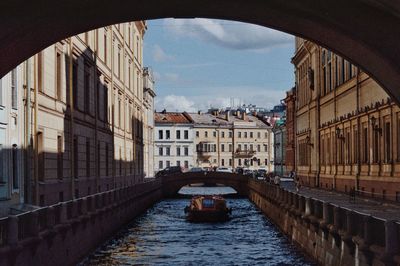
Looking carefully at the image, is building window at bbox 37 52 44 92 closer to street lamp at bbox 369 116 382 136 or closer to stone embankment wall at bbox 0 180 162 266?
stone embankment wall at bbox 0 180 162 266

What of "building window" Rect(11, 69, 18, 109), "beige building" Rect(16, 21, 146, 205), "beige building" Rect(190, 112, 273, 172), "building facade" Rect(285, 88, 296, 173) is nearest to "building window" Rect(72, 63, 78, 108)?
"beige building" Rect(16, 21, 146, 205)

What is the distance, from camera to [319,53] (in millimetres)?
61188

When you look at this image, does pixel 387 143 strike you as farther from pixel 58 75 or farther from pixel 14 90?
pixel 14 90

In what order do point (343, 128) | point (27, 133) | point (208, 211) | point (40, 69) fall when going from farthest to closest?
point (343, 128) → point (208, 211) → point (40, 69) → point (27, 133)

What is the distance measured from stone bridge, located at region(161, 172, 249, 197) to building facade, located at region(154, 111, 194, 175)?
61.7 m

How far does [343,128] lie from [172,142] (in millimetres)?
99538

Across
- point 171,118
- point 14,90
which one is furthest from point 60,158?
point 171,118

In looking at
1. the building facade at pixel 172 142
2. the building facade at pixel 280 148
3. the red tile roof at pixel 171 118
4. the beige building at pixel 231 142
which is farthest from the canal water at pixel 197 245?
the beige building at pixel 231 142

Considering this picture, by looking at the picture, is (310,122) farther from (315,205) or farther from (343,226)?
(343,226)

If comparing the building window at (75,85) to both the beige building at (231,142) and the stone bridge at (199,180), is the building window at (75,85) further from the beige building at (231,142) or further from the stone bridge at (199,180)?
the beige building at (231,142)

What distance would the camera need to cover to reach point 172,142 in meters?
149

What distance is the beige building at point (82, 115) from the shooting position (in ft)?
100

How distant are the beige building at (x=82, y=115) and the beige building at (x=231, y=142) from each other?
3292 inches

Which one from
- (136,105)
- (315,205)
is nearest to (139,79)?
(136,105)
